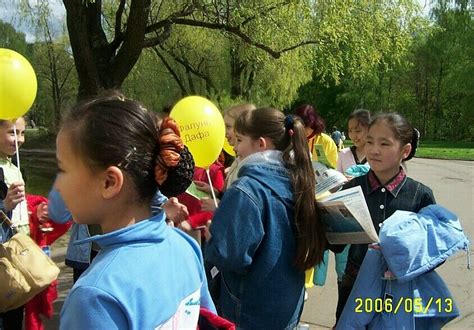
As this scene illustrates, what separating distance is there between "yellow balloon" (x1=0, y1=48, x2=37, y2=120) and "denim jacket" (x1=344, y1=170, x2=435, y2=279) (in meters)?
2.15

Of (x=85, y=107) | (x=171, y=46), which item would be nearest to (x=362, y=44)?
(x=171, y=46)

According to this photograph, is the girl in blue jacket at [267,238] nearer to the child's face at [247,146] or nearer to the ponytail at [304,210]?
the ponytail at [304,210]

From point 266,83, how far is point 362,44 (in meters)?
7.23

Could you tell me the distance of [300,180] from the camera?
2197 mm

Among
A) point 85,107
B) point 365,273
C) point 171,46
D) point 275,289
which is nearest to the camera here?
point 85,107

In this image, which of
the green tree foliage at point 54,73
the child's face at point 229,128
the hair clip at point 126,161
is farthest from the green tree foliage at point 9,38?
the hair clip at point 126,161

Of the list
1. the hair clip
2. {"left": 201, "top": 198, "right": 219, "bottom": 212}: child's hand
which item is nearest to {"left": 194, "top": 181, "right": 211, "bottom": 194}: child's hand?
{"left": 201, "top": 198, "right": 219, "bottom": 212}: child's hand

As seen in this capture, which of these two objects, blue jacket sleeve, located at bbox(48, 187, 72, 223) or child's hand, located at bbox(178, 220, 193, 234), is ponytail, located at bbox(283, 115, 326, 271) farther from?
blue jacket sleeve, located at bbox(48, 187, 72, 223)

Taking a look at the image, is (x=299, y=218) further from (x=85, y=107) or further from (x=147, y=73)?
(x=147, y=73)

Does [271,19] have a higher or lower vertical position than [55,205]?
higher

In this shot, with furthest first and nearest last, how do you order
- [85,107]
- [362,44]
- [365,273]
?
[362,44] < [365,273] < [85,107]

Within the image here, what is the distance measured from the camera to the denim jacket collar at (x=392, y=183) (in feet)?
9.20

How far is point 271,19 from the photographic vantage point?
8250mm
